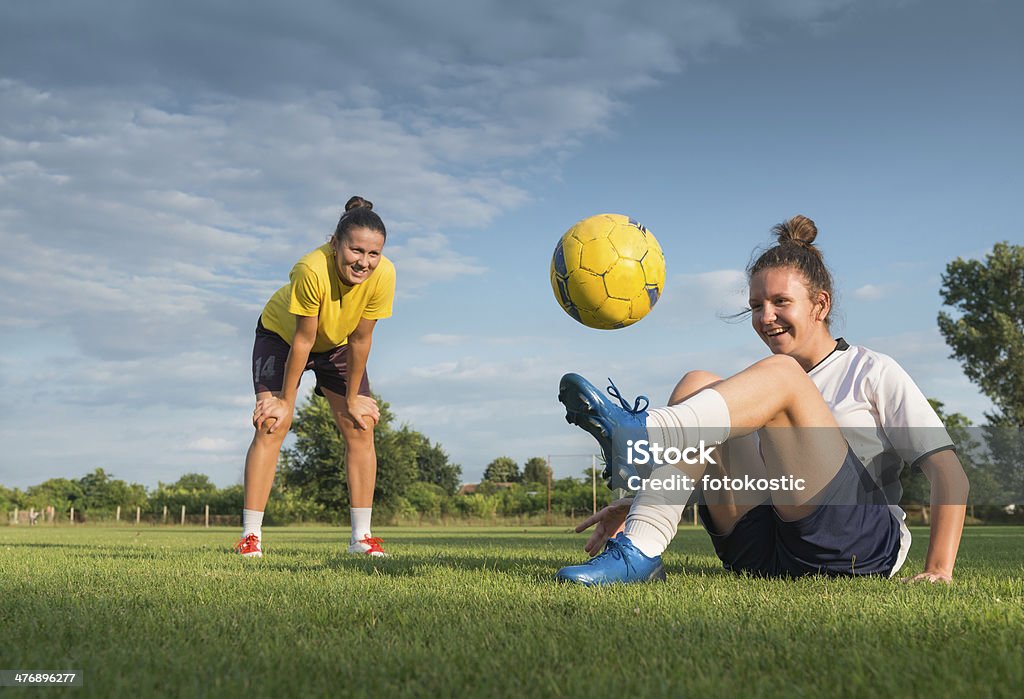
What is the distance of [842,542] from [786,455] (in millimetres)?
479

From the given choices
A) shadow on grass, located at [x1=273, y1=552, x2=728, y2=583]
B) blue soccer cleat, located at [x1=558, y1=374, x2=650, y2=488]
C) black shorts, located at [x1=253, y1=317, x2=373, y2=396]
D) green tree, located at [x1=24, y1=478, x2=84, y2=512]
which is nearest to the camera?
blue soccer cleat, located at [x1=558, y1=374, x2=650, y2=488]

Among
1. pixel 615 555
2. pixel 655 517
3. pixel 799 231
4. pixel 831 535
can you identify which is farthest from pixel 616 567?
pixel 799 231

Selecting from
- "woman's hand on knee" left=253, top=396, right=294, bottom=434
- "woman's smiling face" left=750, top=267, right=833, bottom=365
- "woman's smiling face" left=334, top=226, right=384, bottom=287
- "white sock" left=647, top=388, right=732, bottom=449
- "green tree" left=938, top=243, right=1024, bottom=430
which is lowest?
"white sock" left=647, top=388, right=732, bottom=449

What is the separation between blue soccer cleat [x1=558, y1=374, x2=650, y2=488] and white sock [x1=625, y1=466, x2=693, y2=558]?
261mm

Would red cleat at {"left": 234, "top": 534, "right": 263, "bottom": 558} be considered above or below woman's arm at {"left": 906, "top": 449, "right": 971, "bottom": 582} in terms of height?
below

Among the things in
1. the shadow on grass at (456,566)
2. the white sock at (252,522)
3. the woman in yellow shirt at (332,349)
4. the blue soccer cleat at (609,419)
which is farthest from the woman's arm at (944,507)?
the white sock at (252,522)

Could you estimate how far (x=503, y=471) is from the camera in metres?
102

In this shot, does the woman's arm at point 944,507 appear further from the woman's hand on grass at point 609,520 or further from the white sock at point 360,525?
the white sock at point 360,525

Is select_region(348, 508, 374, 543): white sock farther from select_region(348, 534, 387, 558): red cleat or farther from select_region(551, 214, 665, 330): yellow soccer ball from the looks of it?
select_region(551, 214, 665, 330): yellow soccer ball

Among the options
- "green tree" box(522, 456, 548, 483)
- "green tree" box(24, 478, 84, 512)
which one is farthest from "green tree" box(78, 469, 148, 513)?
"green tree" box(522, 456, 548, 483)

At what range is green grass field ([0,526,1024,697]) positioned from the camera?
1.60m

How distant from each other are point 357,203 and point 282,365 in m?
1.44

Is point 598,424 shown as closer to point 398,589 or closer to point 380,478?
point 398,589

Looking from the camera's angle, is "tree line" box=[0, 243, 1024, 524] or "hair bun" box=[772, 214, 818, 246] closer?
"hair bun" box=[772, 214, 818, 246]
